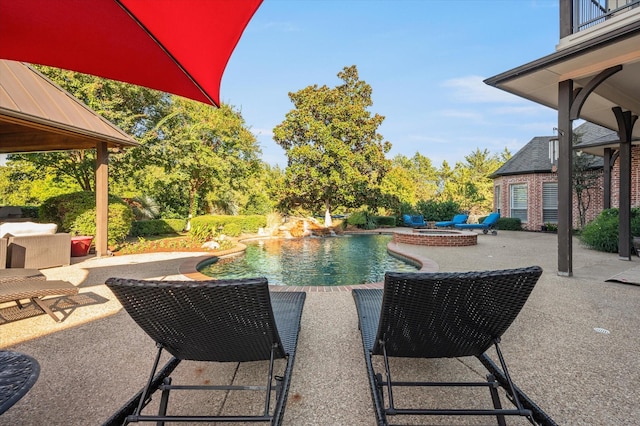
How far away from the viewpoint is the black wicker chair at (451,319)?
159 centimetres

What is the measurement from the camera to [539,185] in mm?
15312

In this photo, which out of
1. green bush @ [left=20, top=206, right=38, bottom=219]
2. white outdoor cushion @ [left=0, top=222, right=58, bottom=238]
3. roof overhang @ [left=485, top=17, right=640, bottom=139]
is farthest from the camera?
green bush @ [left=20, top=206, right=38, bottom=219]

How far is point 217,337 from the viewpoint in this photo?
1769 mm

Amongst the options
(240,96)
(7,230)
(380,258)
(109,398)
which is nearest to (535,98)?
(380,258)

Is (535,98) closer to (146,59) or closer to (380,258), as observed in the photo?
(380,258)

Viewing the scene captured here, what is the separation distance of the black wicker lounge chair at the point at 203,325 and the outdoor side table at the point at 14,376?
394 mm

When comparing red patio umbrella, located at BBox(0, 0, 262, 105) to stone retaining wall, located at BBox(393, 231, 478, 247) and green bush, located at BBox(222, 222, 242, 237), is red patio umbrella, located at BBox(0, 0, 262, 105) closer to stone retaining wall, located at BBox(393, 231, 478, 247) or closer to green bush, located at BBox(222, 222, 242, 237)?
stone retaining wall, located at BBox(393, 231, 478, 247)

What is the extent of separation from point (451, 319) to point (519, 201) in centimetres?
1746

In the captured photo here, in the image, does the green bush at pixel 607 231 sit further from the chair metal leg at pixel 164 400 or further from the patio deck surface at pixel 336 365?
the chair metal leg at pixel 164 400

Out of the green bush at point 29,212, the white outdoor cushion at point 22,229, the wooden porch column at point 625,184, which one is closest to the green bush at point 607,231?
the wooden porch column at point 625,184

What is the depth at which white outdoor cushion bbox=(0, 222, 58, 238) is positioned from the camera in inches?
237

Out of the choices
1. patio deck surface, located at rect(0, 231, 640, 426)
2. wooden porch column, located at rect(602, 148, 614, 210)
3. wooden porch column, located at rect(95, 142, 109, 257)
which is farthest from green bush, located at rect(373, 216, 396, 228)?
patio deck surface, located at rect(0, 231, 640, 426)

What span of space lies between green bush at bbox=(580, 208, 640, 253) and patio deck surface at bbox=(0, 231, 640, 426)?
4826 millimetres

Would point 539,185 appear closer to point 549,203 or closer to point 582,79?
point 549,203
